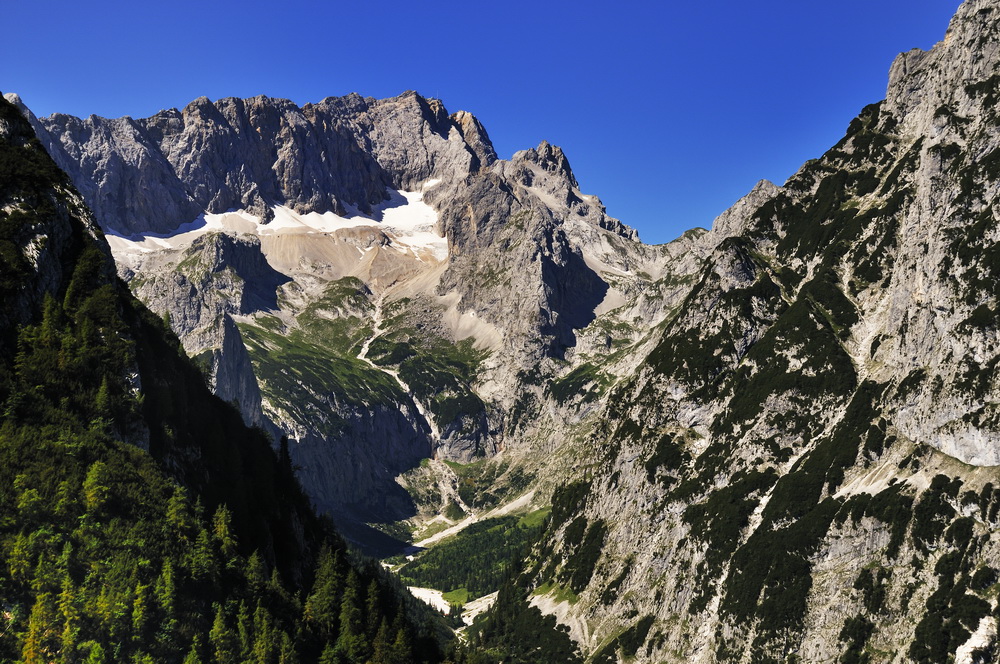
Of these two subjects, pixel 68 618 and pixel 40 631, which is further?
pixel 68 618

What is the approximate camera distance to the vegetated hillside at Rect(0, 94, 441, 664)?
94.2 m

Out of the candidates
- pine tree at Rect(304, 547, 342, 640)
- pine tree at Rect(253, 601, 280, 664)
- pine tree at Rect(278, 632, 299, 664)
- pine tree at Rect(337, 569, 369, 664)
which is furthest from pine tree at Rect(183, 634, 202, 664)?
pine tree at Rect(337, 569, 369, 664)

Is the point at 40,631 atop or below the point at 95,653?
atop

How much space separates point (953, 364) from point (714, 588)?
70.7 m

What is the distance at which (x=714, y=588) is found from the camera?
634ft

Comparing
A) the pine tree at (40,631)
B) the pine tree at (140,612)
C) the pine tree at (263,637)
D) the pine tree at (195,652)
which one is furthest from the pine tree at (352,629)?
the pine tree at (40,631)

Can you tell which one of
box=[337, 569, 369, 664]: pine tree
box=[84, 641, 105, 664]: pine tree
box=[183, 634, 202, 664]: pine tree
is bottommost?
box=[84, 641, 105, 664]: pine tree

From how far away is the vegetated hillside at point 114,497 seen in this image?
9425 cm

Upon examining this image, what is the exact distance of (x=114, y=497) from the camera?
337ft

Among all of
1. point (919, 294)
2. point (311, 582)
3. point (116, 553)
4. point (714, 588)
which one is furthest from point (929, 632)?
point (116, 553)

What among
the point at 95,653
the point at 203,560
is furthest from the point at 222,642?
the point at 95,653

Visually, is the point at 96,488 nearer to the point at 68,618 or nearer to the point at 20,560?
the point at 20,560

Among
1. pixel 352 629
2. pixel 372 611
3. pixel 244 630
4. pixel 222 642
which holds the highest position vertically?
pixel 372 611

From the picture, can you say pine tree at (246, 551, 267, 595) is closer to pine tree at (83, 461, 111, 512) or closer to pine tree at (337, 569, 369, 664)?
pine tree at (337, 569, 369, 664)
